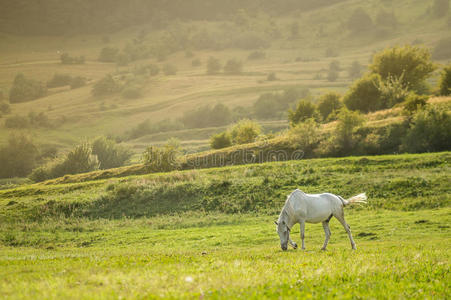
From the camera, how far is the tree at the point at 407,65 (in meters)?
91.9

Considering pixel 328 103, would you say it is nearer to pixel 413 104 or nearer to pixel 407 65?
pixel 407 65

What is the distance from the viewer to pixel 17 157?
482ft

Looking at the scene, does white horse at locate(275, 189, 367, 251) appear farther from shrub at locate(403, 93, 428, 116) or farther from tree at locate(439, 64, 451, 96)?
tree at locate(439, 64, 451, 96)

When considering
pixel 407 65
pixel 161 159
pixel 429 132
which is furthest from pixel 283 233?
pixel 407 65

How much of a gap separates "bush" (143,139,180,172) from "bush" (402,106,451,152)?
101 feet

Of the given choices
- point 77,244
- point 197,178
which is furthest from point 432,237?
point 197,178

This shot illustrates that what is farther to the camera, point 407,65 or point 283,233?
point 407,65

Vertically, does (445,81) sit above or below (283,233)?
above

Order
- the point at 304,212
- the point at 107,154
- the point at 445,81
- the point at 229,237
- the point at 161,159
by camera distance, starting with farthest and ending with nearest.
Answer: the point at 107,154 < the point at 445,81 < the point at 161,159 < the point at 229,237 < the point at 304,212

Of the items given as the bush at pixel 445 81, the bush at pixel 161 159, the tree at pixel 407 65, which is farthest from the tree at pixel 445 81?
the bush at pixel 161 159

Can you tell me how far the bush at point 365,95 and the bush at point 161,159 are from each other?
4592cm

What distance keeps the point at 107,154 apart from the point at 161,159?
7391cm

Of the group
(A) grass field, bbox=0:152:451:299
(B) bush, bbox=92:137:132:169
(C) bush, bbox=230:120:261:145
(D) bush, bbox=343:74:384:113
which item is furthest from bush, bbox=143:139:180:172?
(B) bush, bbox=92:137:132:169

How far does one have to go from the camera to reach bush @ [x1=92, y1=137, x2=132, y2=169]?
416 feet
